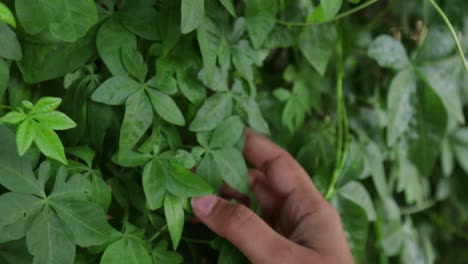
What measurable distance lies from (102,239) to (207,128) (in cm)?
21

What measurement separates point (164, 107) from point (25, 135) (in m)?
0.19

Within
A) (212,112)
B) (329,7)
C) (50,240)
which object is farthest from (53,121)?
(329,7)

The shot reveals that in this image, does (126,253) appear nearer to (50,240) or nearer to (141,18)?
(50,240)

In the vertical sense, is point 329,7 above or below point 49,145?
above

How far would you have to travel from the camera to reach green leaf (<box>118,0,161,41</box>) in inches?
26.0

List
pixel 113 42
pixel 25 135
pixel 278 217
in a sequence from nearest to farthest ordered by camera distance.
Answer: pixel 25 135 → pixel 113 42 → pixel 278 217

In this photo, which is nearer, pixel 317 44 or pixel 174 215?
pixel 174 215

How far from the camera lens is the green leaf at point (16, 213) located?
56 cm

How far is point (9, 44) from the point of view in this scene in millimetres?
575

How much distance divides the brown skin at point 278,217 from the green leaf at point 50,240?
19 centimetres

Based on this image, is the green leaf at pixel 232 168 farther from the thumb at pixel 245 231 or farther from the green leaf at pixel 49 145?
the green leaf at pixel 49 145

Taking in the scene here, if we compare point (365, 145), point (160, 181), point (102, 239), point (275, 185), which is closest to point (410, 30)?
point (365, 145)

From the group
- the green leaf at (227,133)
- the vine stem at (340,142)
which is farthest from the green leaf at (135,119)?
the vine stem at (340,142)

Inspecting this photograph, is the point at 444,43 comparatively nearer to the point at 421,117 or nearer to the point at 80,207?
the point at 421,117
